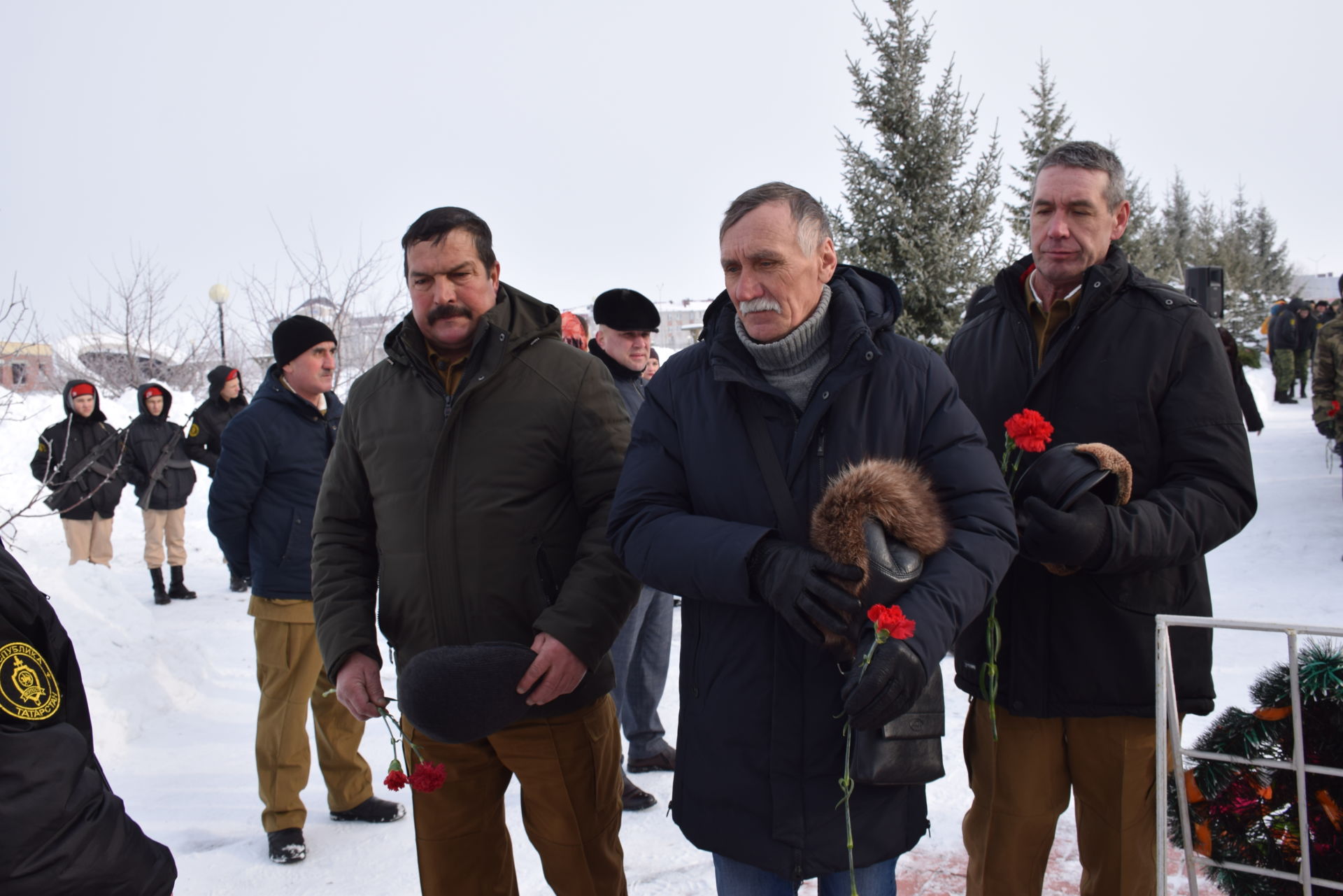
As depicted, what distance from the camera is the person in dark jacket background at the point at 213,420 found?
31.6 ft

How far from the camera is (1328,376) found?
28.5 feet

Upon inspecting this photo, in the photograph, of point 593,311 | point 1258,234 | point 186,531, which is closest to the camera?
point 593,311

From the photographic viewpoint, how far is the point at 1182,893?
319 centimetres

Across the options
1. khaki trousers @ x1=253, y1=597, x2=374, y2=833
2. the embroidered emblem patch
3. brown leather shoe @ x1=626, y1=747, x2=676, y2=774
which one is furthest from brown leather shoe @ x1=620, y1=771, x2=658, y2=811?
the embroidered emblem patch

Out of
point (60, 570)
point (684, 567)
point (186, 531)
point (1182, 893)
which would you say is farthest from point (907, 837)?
point (186, 531)

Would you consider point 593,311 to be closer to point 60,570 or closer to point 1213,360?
point 1213,360

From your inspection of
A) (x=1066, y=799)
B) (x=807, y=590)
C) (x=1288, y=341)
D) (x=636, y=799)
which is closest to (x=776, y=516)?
(x=807, y=590)

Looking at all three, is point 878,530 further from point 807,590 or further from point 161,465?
point 161,465

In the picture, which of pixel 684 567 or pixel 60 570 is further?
pixel 60 570

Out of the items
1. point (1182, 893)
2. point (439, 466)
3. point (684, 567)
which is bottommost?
point (1182, 893)

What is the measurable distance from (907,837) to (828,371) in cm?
109

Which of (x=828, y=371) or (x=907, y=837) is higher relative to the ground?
(x=828, y=371)

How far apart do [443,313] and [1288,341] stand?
2093cm

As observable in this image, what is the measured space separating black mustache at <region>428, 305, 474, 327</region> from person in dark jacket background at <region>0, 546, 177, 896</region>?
1.26m
